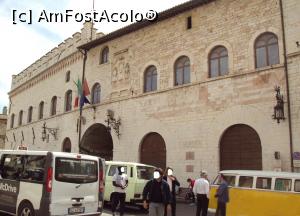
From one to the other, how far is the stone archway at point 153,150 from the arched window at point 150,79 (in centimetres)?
262

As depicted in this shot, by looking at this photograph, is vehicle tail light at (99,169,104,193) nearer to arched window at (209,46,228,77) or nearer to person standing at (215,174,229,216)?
person standing at (215,174,229,216)

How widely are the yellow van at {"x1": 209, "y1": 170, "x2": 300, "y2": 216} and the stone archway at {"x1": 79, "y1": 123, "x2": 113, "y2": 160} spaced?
12.9m

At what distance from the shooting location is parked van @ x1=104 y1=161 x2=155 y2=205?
1309cm

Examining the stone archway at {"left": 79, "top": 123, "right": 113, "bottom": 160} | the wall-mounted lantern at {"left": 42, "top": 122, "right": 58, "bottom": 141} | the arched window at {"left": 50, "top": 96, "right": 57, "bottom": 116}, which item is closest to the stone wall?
the stone archway at {"left": 79, "top": 123, "right": 113, "bottom": 160}

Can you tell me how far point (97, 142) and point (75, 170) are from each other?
15342 mm

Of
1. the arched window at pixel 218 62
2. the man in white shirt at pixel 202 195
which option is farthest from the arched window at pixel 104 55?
the man in white shirt at pixel 202 195

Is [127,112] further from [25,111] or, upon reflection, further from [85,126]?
[25,111]

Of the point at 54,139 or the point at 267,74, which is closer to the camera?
the point at 267,74

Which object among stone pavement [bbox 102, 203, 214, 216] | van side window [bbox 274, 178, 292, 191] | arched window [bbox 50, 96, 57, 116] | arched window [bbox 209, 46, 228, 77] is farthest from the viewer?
arched window [bbox 50, 96, 57, 116]

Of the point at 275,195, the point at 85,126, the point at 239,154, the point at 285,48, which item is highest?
the point at 285,48

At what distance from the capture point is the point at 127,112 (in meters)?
20.2

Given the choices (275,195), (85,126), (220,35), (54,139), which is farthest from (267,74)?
(54,139)

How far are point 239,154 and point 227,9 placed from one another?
22.7 feet

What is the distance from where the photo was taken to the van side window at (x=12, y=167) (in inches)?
372
